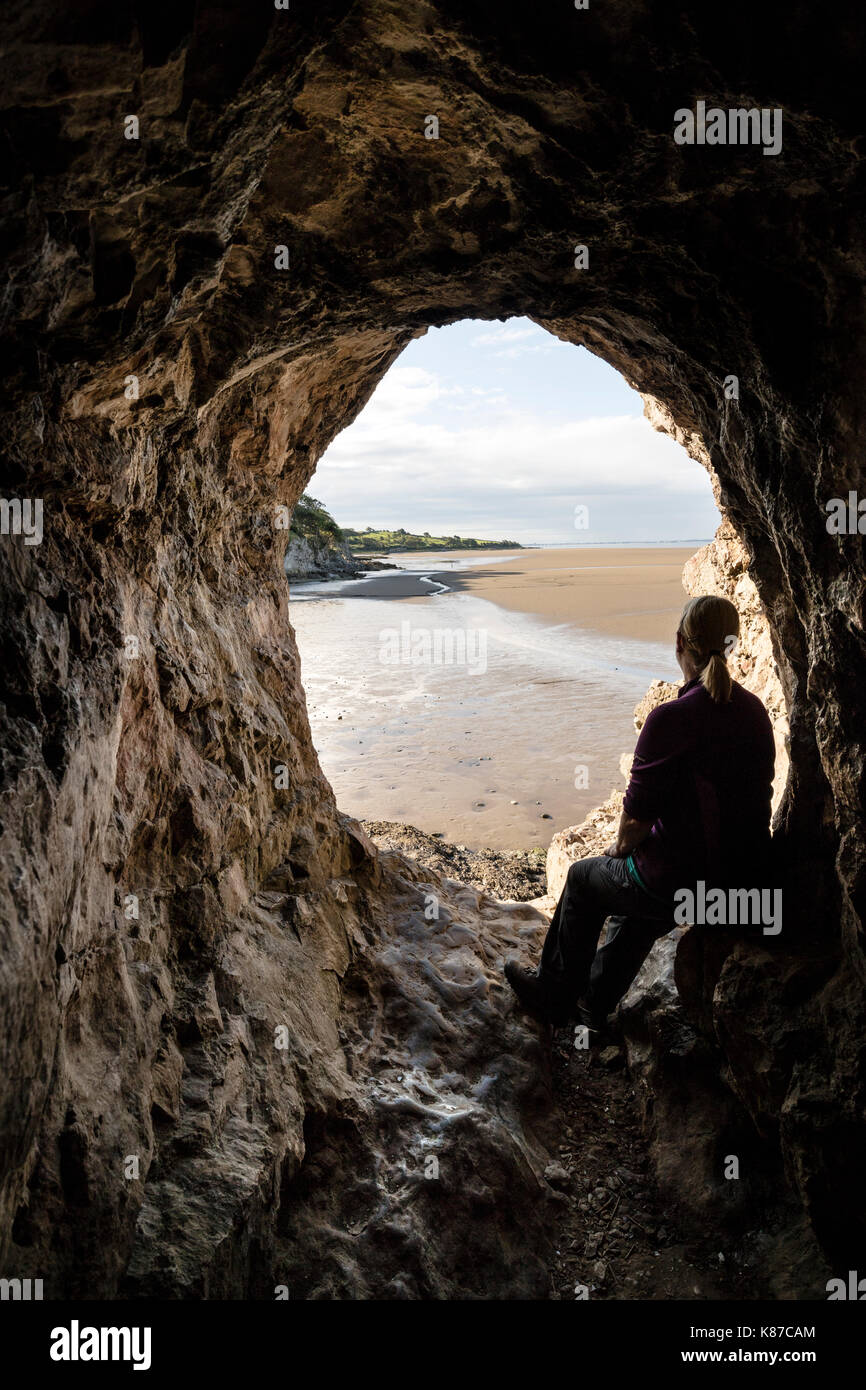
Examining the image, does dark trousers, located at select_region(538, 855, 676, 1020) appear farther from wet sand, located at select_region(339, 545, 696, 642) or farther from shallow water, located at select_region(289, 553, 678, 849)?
wet sand, located at select_region(339, 545, 696, 642)

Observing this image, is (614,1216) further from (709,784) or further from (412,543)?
(412,543)

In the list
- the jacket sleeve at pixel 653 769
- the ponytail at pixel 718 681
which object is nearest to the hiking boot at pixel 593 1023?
the jacket sleeve at pixel 653 769

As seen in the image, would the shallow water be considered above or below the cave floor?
above

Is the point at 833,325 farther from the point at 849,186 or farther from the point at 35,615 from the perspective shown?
the point at 35,615

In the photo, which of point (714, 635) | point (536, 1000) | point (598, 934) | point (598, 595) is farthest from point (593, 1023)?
point (598, 595)

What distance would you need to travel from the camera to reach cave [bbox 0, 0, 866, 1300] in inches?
77.5

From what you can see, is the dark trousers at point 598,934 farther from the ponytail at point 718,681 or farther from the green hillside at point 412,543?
the green hillside at point 412,543

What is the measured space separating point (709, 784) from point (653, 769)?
24 centimetres

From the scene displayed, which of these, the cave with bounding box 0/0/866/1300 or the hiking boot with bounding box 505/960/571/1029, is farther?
the hiking boot with bounding box 505/960/571/1029

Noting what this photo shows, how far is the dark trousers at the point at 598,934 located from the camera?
12.1 feet

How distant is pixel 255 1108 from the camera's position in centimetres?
292

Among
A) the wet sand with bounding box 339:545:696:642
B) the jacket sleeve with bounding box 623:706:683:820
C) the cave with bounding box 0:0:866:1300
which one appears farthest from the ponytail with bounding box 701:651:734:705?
the wet sand with bounding box 339:545:696:642

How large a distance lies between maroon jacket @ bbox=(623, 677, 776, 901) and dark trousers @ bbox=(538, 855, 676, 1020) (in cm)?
37

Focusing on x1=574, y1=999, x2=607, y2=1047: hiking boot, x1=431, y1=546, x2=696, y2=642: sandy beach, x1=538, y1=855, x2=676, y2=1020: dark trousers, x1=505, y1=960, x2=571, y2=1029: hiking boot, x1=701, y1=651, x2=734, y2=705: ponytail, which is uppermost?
x1=431, y1=546, x2=696, y2=642: sandy beach
